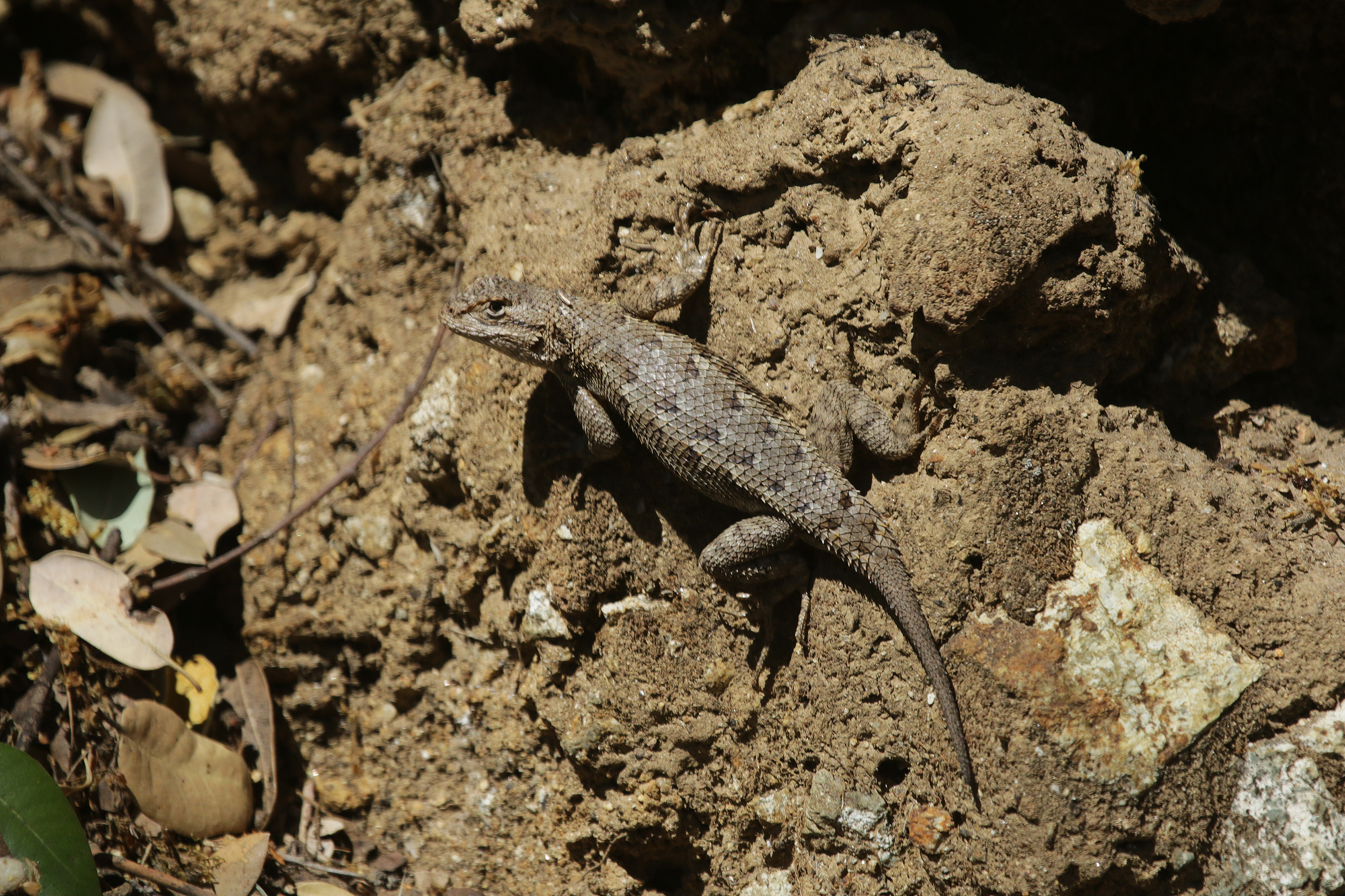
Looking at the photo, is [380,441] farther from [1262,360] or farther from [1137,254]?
[1262,360]

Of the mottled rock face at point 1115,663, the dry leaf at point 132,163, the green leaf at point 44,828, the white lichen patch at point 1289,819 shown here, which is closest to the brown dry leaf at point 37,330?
the dry leaf at point 132,163

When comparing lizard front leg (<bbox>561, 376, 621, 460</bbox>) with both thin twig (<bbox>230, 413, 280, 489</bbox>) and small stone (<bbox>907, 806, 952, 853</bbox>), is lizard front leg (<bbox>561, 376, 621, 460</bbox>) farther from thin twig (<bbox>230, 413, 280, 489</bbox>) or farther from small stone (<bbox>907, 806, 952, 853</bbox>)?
thin twig (<bbox>230, 413, 280, 489</bbox>)

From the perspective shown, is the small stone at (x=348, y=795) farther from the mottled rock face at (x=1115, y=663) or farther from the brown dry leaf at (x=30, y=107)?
the brown dry leaf at (x=30, y=107)

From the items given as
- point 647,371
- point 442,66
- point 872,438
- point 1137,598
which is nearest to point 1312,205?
point 1137,598

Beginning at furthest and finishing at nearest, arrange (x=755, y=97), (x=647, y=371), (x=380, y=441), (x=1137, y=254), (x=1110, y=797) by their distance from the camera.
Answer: (x=380, y=441) → (x=755, y=97) → (x=647, y=371) → (x=1137, y=254) → (x=1110, y=797)

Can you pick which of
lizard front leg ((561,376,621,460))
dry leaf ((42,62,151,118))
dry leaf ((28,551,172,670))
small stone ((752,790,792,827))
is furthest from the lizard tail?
dry leaf ((42,62,151,118))

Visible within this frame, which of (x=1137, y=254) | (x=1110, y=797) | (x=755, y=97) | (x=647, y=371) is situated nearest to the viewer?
(x=1110, y=797)
